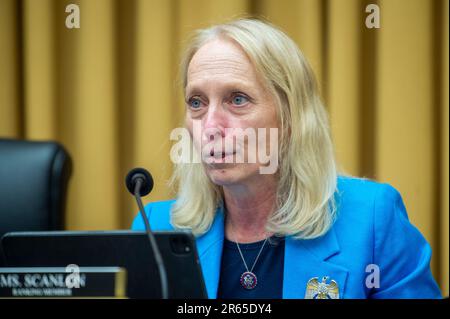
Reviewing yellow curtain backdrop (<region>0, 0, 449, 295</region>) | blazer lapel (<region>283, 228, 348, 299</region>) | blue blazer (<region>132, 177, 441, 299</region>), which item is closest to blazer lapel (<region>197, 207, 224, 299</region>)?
blue blazer (<region>132, 177, 441, 299</region>)

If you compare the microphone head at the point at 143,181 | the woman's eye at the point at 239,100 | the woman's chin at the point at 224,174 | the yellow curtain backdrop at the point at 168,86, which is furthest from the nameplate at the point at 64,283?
the yellow curtain backdrop at the point at 168,86

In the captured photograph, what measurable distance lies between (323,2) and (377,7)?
0.60 ft

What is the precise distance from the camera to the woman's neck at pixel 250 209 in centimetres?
141

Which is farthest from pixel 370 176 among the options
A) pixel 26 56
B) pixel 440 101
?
pixel 26 56

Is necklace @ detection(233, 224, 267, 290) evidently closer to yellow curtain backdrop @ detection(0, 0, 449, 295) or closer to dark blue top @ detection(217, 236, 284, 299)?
dark blue top @ detection(217, 236, 284, 299)

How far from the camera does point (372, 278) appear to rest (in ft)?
4.17

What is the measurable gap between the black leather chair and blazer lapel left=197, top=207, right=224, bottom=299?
39cm

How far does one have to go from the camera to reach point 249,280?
1.35 m

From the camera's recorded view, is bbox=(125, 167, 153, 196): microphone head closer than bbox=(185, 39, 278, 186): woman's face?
Yes

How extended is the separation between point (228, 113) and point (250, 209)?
0.26 metres

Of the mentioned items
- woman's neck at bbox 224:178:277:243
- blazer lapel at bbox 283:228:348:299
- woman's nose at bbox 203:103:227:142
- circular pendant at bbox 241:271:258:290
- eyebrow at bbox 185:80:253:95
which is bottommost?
circular pendant at bbox 241:271:258:290

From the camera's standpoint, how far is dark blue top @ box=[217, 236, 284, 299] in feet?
4.35

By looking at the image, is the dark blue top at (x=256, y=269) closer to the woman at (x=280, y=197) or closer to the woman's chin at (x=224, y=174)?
the woman at (x=280, y=197)

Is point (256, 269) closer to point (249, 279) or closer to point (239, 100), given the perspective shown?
point (249, 279)
